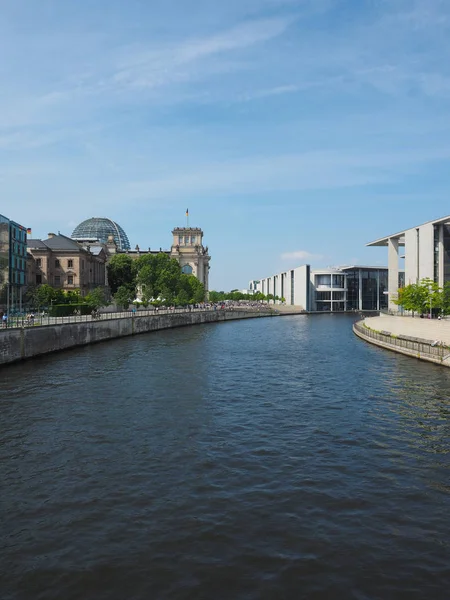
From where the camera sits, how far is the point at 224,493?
17203 millimetres

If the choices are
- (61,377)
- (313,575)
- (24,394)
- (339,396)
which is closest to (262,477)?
(313,575)

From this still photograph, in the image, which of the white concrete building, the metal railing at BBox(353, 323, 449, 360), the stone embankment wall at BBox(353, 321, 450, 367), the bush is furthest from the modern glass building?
the white concrete building

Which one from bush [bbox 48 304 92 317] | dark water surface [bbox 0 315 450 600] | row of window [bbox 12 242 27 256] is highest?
row of window [bbox 12 242 27 256]

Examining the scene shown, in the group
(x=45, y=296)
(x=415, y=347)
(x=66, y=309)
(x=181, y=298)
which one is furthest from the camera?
(x=181, y=298)

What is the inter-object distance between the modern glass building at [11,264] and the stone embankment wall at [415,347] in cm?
5832

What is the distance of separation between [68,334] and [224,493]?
167ft

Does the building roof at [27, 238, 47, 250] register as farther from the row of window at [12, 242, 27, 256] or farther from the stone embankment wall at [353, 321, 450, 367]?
the stone embankment wall at [353, 321, 450, 367]

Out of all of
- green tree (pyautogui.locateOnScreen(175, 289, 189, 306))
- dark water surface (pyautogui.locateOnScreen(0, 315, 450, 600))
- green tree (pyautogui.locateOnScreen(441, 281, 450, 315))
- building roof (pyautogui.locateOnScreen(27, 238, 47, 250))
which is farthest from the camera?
green tree (pyautogui.locateOnScreen(175, 289, 189, 306))

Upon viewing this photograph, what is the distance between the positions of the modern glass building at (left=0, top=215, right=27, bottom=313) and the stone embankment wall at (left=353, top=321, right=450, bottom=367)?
191 feet

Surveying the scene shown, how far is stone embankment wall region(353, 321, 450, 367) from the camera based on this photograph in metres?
49.1

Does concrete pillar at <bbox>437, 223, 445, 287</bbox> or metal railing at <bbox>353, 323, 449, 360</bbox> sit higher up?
concrete pillar at <bbox>437, 223, 445, 287</bbox>

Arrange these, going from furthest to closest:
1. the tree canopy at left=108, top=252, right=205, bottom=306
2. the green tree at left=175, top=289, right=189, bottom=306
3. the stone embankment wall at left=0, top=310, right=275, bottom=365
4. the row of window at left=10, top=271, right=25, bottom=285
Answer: the green tree at left=175, top=289, right=189, bottom=306, the tree canopy at left=108, top=252, right=205, bottom=306, the row of window at left=10, top=271, right=25, bottom=285, the stone embankment wall at left=0, top=310, right=275, bottom=365

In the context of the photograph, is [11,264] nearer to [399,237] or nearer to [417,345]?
[417,345]

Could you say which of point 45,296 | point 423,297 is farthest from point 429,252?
point 45,296
